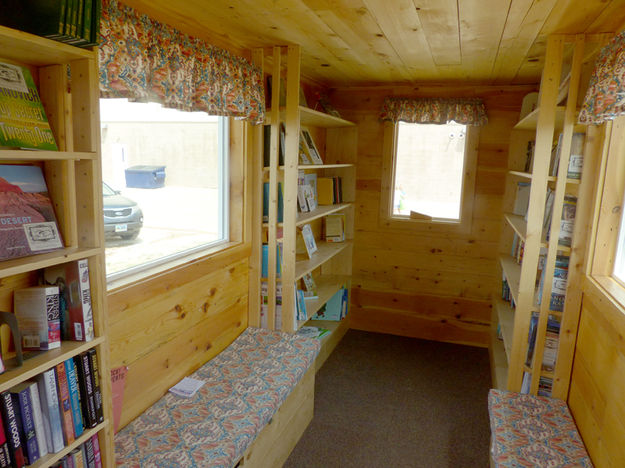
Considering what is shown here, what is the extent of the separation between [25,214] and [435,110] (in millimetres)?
3193

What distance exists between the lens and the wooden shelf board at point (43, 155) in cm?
105

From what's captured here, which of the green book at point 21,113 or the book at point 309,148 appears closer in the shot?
the green book at point 21,113

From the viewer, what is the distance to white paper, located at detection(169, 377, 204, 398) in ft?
6.79

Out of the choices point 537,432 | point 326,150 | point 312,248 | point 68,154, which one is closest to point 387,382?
point 312,248

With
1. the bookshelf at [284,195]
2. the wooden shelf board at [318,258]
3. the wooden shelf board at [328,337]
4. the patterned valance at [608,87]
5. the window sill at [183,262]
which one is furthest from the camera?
the wooden shelf board at [328,337]

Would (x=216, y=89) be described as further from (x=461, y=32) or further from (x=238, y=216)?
(x=461, y=32)

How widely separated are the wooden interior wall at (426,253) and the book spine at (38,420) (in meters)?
3.23

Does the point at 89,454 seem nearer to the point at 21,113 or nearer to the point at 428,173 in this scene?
the point at 21,113

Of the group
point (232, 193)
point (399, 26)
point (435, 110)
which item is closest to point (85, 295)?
point (232, 193)

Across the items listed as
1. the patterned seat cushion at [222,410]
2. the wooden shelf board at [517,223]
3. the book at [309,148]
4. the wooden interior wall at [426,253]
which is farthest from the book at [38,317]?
the wooden interior wall at [426,253]

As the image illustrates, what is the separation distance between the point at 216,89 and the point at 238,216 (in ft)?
2.66

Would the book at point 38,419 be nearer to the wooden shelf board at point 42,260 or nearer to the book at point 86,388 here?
the book at point 86,388

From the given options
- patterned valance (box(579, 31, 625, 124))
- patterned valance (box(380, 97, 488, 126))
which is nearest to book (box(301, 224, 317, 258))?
patterned valance (box(380, 97, 488, 126))

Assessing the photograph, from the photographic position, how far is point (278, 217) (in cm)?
271
